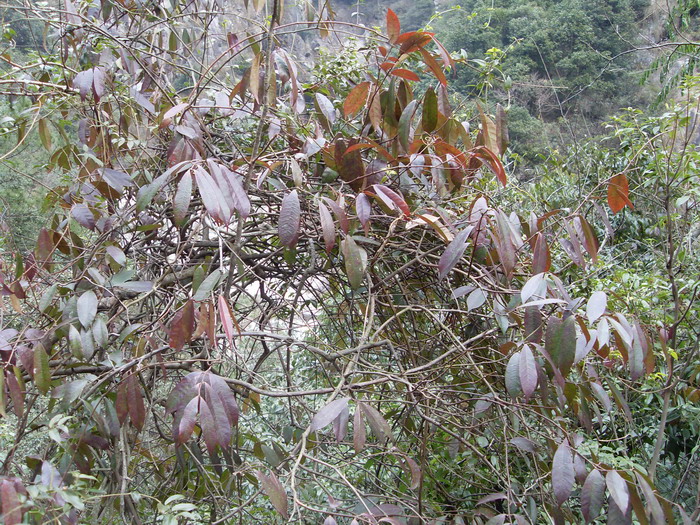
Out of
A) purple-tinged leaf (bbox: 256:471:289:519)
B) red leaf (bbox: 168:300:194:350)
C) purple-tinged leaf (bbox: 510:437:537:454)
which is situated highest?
red leaf (bbox: 168:300:194:350)

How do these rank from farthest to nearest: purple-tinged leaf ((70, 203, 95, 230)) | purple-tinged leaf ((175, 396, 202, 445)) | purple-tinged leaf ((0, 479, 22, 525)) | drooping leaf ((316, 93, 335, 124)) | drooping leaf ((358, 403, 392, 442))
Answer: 1. drooping leaf ((316, 93, 335, 124))
2. purple-tinged leaf ((70, 203, 95, 230))
3. drooping leaf ((358, 403, 392, 442))
4. purple-tinged leaf ((175, 396, 202, 445))
5. purple-tinged leaf ((0, 479, 22, 525))

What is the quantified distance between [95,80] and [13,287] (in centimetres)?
49

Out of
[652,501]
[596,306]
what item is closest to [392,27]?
[596,306]

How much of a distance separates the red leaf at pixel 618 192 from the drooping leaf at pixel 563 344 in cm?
39

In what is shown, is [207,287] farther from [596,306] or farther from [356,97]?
[596,306]

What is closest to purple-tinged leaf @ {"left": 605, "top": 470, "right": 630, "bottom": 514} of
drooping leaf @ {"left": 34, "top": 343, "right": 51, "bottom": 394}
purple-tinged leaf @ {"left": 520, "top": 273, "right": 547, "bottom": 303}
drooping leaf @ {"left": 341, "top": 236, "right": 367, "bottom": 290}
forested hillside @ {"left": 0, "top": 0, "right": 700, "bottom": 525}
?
forested hillside @ {"left": 0, "top": 0, "right": 700, "bottom": 525}

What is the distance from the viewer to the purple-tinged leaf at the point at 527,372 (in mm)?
877

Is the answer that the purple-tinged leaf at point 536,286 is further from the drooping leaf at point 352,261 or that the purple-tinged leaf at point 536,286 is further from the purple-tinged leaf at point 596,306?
the drooping leaf at point 352,261

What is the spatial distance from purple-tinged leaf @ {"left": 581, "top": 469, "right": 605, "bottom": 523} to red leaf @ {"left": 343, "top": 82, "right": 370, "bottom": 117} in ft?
2.86

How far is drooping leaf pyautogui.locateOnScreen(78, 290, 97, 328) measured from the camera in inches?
38.5

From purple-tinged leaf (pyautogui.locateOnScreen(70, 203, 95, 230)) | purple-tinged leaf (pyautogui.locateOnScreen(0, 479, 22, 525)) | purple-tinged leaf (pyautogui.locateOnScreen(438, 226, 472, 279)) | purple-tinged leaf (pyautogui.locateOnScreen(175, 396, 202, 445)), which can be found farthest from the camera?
purple-tinged leaf (pyautogui.locateOnScreen(70, 203, 95, 230))

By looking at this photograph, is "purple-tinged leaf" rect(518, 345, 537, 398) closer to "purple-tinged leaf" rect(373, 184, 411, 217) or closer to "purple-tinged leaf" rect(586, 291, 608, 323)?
"purple-tinged leaf" rect(586, 291, 608, 323)

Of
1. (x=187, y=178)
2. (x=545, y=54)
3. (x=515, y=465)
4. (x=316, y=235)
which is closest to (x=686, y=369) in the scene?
(x=515, y=465)

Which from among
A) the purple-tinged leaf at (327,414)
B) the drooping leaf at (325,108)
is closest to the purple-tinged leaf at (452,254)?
the purple-tinged leaf at (327,414)
